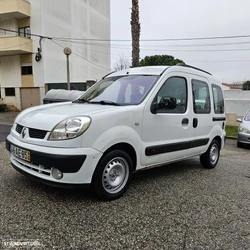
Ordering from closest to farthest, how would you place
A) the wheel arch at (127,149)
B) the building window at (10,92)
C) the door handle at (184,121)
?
the wheel arch at (127,149), the door handle at (184,121), the building window at (10,92)

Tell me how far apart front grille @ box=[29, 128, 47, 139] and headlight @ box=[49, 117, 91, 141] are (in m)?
0.13

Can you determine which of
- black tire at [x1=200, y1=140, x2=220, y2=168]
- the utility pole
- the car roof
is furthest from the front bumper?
the utility pole

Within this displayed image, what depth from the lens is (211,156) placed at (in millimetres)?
5270

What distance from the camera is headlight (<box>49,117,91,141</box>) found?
284 cm

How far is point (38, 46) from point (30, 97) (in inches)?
167

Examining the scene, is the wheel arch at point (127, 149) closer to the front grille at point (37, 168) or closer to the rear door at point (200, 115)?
the front grille at point (37, 168)

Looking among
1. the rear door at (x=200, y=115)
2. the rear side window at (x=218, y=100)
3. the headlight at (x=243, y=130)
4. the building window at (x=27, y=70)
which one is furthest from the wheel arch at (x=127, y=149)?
the building window at (x=27, y=70)

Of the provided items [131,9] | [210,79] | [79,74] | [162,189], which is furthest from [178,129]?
[79,74]

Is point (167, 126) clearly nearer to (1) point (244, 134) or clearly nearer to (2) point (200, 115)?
(2) point (200, 115)

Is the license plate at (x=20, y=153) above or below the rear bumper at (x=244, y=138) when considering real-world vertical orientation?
above

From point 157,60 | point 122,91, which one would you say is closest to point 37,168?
point 122,91

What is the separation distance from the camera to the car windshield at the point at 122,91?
3670mm

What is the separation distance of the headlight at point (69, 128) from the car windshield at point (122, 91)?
83 centimetres

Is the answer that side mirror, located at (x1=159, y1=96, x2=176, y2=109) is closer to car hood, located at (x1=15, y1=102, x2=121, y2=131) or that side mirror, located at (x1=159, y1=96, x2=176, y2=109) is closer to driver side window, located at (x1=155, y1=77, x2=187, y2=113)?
driver side window, located at (x1=155, y1=77, x2=187, y2=113)
